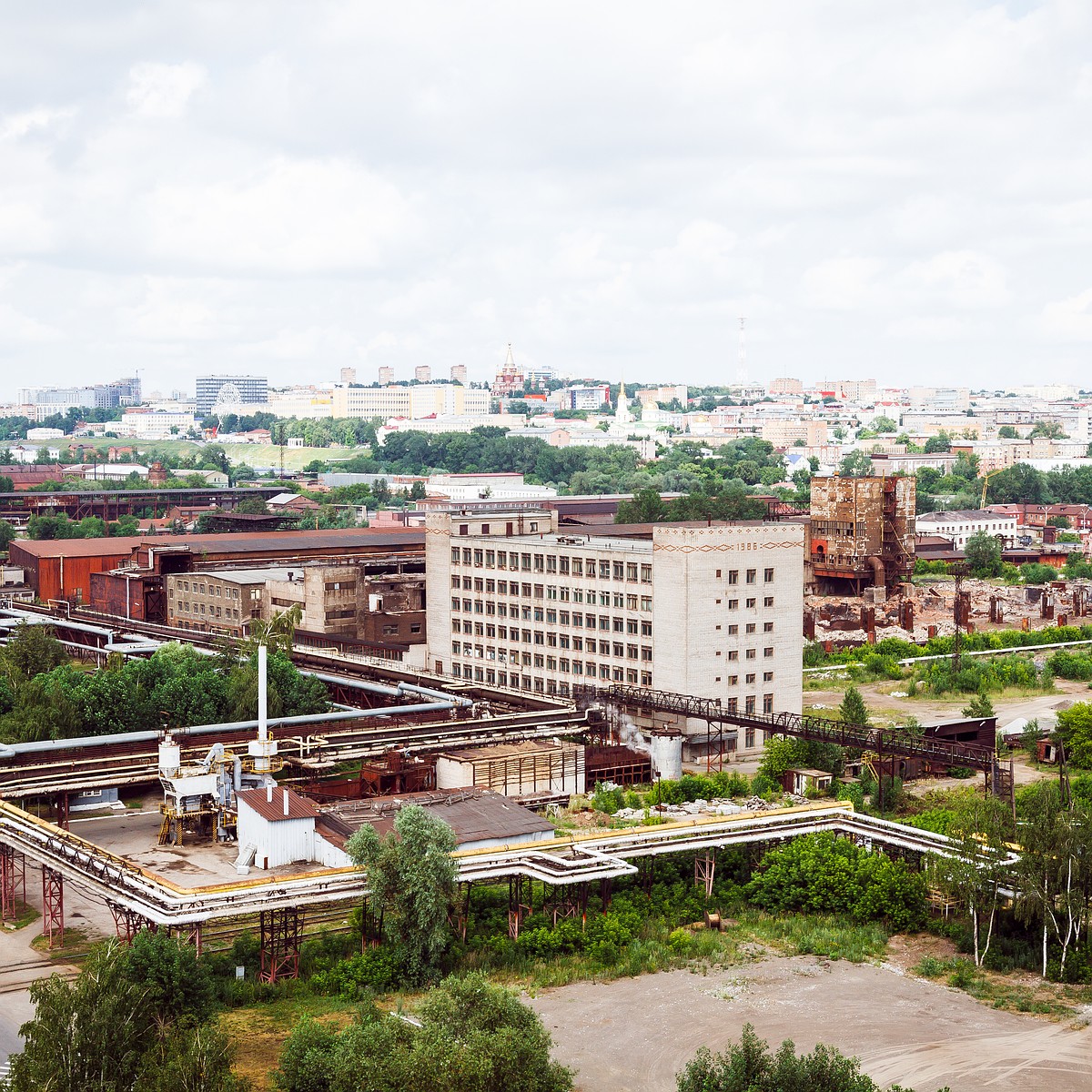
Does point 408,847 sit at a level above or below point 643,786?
above

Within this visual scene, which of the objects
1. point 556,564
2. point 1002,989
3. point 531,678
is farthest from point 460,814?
point 531,678

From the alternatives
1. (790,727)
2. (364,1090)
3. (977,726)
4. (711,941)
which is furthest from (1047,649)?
(364,1090)

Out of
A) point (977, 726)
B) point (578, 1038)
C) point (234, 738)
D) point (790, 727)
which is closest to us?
point (578, 1038)

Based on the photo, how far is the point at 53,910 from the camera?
1272 inches

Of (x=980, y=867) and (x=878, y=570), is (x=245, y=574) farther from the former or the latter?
(x=980, y=867)

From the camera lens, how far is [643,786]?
48438 millimetres

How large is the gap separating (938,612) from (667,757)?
48.6m

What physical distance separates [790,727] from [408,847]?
849 inches

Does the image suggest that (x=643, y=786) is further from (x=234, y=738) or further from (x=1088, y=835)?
(x=1088, y=835)

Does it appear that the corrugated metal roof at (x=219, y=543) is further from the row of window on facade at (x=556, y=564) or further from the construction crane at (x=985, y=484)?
the construction crane at (x=985, y=484)

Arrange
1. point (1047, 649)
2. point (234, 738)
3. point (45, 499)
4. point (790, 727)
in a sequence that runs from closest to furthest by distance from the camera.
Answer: point (234, 738), point (790, 727), point (1047, 649), point (45, 499)

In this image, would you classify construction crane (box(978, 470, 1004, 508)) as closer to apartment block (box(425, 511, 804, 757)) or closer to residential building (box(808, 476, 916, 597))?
residential building (box(808, 476, 916, 597))

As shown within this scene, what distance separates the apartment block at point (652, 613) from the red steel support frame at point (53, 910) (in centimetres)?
2410

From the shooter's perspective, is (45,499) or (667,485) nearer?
(45,499)
